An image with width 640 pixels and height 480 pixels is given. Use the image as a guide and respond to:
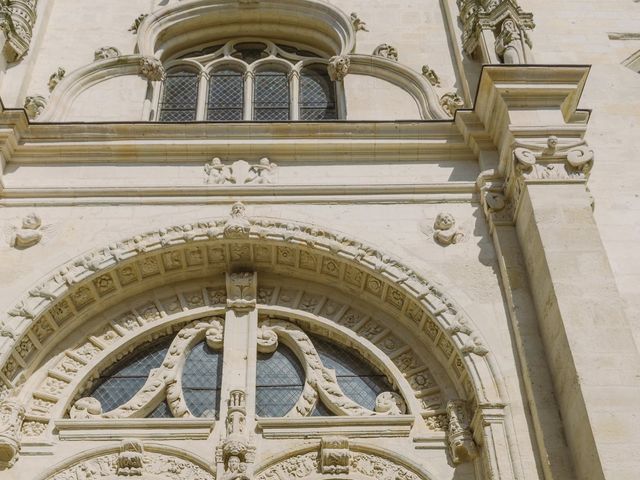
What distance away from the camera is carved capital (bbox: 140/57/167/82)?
13.5 meters

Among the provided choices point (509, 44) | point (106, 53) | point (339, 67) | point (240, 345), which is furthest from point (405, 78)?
point (240, 345)

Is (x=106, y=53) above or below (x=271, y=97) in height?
above

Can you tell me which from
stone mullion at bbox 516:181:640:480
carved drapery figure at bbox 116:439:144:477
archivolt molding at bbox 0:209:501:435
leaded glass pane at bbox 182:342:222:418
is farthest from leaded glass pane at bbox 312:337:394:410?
carved drapery figure at bbox 116:439:144:477

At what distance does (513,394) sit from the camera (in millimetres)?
9070

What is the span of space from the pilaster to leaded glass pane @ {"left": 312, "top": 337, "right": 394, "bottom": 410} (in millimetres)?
1855

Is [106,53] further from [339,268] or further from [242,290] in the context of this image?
[339,268]

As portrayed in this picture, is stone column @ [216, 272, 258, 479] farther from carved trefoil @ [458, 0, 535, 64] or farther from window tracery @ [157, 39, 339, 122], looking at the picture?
carved trefoil @ [458, 0, 535, 64]

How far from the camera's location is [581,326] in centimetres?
865

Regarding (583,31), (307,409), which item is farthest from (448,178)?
(583,31)

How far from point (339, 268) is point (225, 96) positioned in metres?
4.43

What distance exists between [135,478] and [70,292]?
2.41 metres

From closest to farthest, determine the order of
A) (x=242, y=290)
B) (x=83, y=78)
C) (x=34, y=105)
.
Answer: (x=242, y=290) → (x=34, y=105) → (x=83, y=78)

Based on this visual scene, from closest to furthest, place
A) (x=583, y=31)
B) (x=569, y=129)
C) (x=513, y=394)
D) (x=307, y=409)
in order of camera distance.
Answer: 1. (x=513, y=394)
2. (x=307, y=409)
3. (x=569, y=129)
4. (x=583, y=31)

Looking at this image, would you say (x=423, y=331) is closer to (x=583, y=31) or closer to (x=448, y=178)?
(x=448, y=178)
